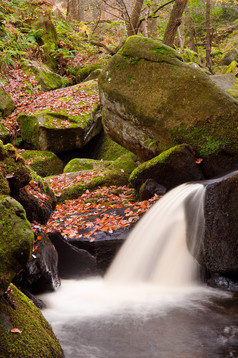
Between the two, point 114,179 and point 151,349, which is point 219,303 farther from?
point 114,179

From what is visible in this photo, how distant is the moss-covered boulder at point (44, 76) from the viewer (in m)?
15.7

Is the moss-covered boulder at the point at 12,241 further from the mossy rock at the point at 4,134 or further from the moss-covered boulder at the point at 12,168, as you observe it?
the mossy rock at the point at 4,134

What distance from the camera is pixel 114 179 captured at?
9562 mm

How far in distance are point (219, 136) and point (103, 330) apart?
5010 mm

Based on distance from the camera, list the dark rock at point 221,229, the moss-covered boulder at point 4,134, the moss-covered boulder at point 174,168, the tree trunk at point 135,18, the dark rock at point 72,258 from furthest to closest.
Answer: the tree trunk at point 135,18
the moss-covered boulder at point 4,134
the moss-covered boulder at point 174,168
the dark rock at point 72,258
the dark rock at point 221,229

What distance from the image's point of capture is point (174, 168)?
7395 millimetres

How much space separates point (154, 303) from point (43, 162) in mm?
8050

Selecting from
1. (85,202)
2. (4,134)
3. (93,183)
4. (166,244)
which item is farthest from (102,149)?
(166,244)

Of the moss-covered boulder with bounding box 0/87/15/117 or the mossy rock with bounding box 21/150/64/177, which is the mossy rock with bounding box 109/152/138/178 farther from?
the moss-covered boulder with bounding box 0/87/15/117

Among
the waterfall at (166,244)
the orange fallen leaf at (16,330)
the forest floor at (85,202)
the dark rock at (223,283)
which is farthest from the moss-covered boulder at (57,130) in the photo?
the orange fallen leaf at (16,330)

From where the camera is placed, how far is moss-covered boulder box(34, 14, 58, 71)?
17.8 metres


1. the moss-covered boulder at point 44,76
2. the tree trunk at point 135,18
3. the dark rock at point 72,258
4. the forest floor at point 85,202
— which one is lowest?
the dark rock at point 72,258

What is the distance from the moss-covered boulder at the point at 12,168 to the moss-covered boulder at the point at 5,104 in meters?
9.96

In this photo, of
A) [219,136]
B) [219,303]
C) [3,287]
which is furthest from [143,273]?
[3,287]
